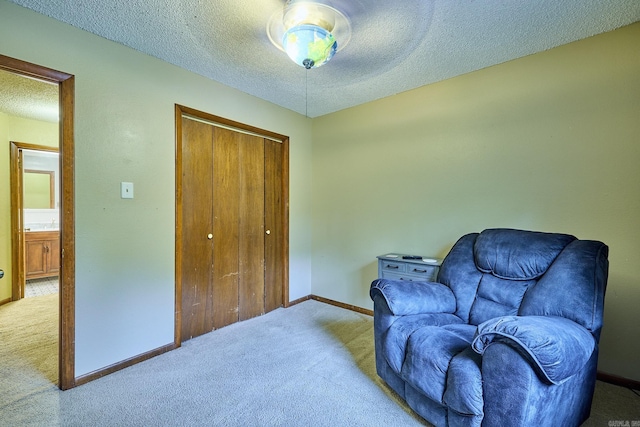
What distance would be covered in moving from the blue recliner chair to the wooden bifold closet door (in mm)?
1667

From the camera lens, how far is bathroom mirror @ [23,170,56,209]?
515 centimetres

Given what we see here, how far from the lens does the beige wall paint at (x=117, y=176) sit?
185 cm

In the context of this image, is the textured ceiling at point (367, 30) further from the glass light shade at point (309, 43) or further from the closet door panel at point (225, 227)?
the closet door panel at point (225, 227)

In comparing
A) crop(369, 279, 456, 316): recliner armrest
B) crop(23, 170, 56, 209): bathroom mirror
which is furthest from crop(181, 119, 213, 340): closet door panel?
crop(23, 170, 56, 209): bathroom mirror

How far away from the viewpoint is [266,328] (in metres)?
2.77

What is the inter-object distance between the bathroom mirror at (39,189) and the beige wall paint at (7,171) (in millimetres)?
A: 2142

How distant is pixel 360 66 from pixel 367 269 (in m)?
2.08

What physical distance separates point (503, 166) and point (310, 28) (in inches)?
75.2

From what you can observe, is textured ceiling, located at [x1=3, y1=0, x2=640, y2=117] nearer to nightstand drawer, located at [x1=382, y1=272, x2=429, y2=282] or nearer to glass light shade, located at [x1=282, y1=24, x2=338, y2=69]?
glass light shade, located at [x1=282, y1=24, x2=338, y2=69]

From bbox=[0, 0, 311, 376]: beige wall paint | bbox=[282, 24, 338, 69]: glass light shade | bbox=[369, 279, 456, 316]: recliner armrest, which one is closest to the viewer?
bbox=[282, 24, 338, 69]: glass light shade

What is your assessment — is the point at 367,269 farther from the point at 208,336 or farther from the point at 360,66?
the point at 360,66

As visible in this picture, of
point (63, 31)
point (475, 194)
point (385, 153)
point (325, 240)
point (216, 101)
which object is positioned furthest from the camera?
point (325, 240)

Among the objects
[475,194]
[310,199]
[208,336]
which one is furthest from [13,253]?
[475,194]

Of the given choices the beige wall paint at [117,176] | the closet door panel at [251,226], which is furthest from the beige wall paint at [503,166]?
the beige wall paint at [117,176]
